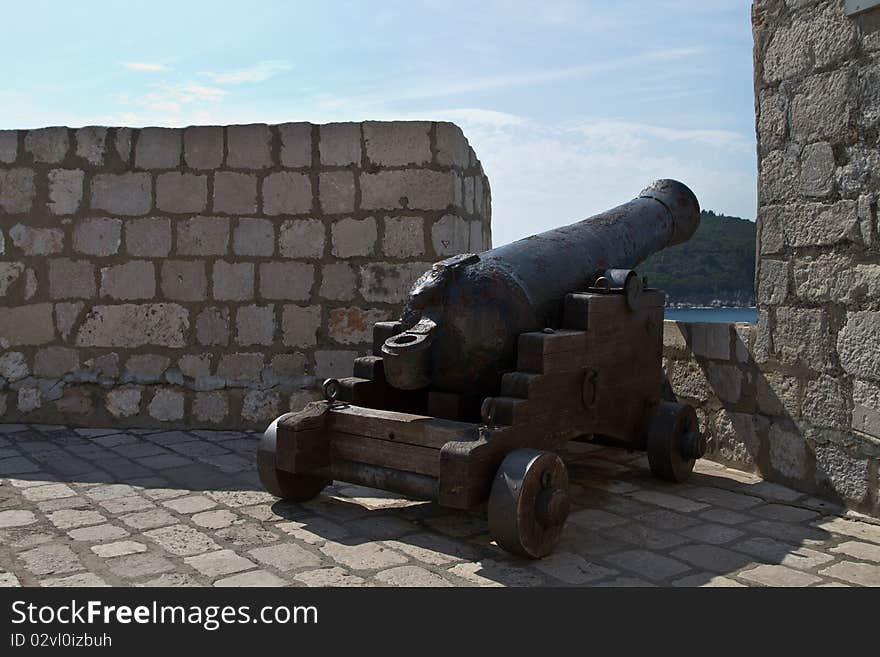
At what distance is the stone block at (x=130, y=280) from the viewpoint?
6074 mm

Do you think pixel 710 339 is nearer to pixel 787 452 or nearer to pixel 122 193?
pixel 787 452

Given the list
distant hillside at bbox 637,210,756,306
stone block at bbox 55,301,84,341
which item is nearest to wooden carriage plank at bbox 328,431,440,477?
stone block at bbox 55,301,84,341

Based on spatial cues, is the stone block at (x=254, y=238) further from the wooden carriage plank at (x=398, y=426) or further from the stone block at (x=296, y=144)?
the wooden carriage plank at (x=398, y=426)

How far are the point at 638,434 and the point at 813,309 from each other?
109 cm

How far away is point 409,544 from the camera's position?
11.8ft

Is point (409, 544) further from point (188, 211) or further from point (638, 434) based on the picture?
point (188, 211)

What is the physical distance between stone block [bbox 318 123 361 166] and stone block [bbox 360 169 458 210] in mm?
163

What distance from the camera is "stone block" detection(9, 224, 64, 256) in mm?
6145

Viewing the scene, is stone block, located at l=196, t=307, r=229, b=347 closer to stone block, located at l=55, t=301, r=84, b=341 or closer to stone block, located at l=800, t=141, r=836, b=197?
stone block, located at l=55, t=301, r=84, b=341

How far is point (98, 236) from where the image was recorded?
6109mm

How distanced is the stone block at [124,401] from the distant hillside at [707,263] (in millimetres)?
4243

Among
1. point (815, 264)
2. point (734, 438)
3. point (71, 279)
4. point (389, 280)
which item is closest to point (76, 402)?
point (71, 279)

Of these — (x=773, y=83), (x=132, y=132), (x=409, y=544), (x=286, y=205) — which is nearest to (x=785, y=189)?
(x=773, y=83)
